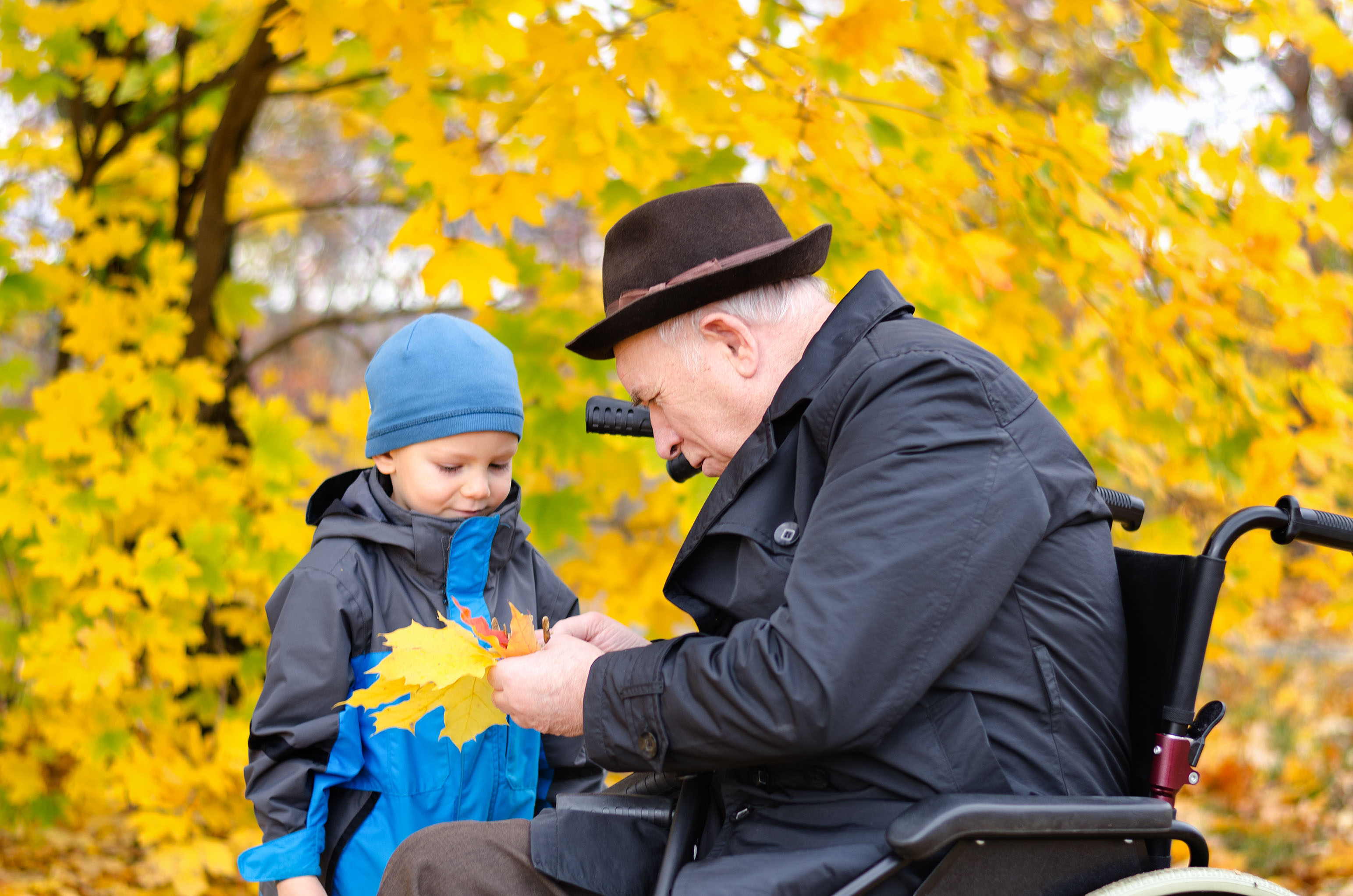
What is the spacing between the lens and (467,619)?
150cm

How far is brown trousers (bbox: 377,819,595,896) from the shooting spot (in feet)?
4.56

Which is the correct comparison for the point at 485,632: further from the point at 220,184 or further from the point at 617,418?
the point at 220,184

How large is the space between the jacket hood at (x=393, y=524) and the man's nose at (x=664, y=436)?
0.37m

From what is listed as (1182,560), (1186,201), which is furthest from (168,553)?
(1186,201)

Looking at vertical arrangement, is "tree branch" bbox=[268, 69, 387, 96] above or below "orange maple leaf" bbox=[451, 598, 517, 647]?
above

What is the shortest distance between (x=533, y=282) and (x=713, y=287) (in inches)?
59.2

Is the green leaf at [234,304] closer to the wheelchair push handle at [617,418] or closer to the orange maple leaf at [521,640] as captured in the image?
the wheelchair push handle at [617,418]

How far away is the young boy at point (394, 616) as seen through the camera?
1.65 meters

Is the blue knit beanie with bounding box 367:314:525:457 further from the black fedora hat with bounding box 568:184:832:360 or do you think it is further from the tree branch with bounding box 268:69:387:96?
the tree branch with bounding box 268:69:387:96

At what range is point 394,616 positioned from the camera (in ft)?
5.83

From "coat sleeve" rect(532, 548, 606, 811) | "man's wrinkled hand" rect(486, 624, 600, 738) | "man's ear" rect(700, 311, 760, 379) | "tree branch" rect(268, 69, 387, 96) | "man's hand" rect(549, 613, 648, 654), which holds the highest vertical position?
"tree branch" rect(268, 69, 387, 96)

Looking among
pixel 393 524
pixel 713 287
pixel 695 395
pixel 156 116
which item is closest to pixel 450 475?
pixel 393 524

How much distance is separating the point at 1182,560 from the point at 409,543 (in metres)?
1.17

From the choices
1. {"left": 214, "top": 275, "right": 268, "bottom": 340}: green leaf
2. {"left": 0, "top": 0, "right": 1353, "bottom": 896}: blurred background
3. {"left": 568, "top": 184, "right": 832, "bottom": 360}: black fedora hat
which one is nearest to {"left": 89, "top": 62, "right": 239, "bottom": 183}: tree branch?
{"left": 0, "top": 0, "right": 1353, "bottom": 896}: blurred background
